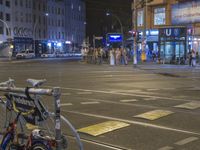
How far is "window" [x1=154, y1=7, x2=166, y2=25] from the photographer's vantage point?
60947 millimetres

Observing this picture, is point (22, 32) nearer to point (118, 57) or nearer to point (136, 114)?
point (118, 57)

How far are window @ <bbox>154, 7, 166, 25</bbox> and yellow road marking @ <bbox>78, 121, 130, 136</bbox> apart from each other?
2025 inches

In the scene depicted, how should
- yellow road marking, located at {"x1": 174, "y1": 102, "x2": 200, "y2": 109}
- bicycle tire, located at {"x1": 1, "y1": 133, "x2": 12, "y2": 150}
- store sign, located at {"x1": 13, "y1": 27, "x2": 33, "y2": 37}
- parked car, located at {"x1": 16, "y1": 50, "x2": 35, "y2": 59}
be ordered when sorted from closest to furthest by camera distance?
bicycle tire, located at {"x1": 1, "y1": 133, "x2": 12, "y2": 150} → yellow road marking, located at {"x1": 174, "y1": 102, "x2": 200, "y2": 109} → parked car, located at {"x1": 16, "y1": 50, "x2": 35, "y2": 59} → store sign, located at {"x1": 13, "y1": 27, "x2": 33, "y2": 37}

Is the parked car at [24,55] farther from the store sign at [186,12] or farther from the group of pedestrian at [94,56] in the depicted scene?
the store sign at [186,12]

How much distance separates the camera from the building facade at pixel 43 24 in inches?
3804

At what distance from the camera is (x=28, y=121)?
6.35m

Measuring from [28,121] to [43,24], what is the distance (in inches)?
4176

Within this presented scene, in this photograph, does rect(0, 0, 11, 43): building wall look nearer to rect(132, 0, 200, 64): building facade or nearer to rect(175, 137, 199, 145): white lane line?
rect(132, 0, 200, 64): building facade

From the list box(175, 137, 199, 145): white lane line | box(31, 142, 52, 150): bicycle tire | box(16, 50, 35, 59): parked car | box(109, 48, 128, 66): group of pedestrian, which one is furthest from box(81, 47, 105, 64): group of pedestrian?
box(31, 142, 52, 150): bicycle tire

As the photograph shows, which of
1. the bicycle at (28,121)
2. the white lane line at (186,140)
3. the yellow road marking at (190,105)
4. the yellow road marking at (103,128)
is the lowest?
the white lane line at (186,140)

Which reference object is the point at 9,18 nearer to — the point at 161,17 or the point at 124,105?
the point at 161,17

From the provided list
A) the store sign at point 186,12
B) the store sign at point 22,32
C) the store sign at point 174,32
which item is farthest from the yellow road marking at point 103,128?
the store sign at point 22,32

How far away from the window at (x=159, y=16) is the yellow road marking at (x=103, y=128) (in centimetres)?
5142

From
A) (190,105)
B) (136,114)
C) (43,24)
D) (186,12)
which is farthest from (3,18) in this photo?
(136,114)
